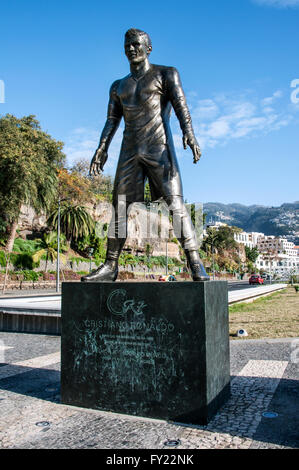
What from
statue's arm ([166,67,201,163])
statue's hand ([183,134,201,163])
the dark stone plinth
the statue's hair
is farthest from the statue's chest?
the dark stone plinth

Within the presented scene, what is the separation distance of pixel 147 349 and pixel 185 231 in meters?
1.28

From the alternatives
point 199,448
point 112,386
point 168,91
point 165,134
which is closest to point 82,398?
point 112,386

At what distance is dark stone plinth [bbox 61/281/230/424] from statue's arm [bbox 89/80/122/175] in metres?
1.51

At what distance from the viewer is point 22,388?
4387 millimetres

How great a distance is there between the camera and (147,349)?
3525mm

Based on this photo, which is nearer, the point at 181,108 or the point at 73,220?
the point at 181,108

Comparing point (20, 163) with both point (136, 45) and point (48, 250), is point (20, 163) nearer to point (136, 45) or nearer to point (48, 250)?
point (48, 250)

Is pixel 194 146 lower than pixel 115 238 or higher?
higher

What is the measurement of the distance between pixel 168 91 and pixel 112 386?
314 centimetres

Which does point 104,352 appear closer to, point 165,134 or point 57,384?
point 57,384

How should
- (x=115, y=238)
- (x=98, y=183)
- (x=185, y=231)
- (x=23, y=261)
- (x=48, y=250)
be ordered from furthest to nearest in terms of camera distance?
(x=98, y=183) < (x=48, y=250) < (x=23, y=261) < (x=115, y=238) < (x=185, y=231)
